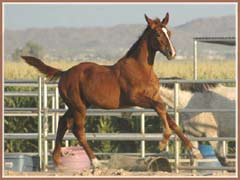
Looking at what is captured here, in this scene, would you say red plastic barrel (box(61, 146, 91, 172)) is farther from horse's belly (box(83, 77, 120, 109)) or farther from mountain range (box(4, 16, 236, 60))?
mountain range (box(4, 16, 236, 60))

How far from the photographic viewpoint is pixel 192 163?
37.8ft

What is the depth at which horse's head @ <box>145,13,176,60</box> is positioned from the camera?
374 inches

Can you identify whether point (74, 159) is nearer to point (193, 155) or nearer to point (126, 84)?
point (193, 155)

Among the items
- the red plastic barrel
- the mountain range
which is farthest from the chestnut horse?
the mountain range

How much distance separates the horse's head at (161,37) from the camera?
9.51 m

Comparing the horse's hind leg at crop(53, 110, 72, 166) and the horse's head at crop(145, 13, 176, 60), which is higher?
the horse's head at crop(145, 13, 176, 60)

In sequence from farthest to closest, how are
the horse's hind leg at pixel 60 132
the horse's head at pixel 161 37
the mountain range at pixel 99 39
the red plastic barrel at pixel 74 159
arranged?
the mountain range at pixel 99 39, the red plastic barrel at pixel 74 159, the horse's hind leg at pixel 60 132, the horse's head at pixel 161 37

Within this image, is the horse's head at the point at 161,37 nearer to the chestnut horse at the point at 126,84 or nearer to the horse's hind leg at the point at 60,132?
the chestnut horse at the point at 126,84

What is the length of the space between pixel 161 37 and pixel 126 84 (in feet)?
2.25

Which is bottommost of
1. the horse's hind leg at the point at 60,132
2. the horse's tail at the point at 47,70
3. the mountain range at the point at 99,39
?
the horse's hind leg at the point at 60,132

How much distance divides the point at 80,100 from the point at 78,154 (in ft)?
4.80

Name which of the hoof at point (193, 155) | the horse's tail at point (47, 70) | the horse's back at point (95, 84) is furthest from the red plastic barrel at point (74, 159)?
the hoof at point (193, 155)

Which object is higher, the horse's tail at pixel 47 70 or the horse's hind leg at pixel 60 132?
the horse's tail at pixel 47 70

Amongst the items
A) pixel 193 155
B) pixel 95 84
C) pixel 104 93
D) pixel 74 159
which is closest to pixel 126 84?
pixel 104 93
